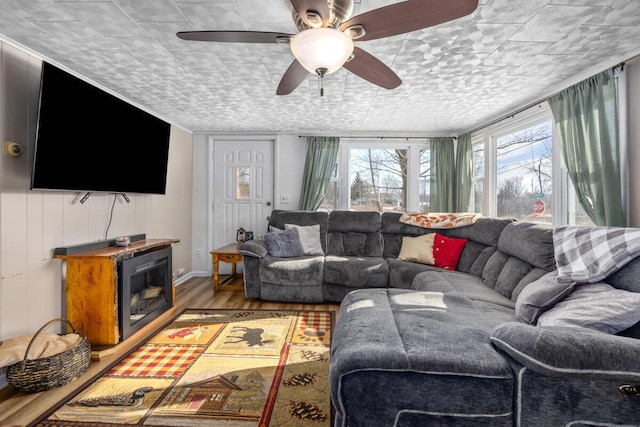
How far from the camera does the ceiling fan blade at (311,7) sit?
1.19 metres

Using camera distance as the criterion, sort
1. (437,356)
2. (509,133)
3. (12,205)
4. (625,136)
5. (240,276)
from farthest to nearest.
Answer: (240,276)
(509,133)
(625,136)
(12,205)
(437,356)

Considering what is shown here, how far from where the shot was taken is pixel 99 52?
2.15 m

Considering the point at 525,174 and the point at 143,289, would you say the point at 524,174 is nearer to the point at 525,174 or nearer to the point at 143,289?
the point at 525,174

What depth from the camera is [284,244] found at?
11.6ft

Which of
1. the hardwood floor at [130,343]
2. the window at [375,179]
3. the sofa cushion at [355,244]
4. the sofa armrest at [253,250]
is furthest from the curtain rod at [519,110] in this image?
the sofa armrest at [253,250]

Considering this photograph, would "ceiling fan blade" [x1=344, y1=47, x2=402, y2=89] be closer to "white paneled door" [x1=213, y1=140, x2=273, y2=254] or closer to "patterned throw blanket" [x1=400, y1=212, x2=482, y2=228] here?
"patterned throw blanket" [x1=400, y1=212, x2=482, y2=228]

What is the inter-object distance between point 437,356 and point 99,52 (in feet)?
9.25

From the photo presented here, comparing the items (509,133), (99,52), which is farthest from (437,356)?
(509,133)

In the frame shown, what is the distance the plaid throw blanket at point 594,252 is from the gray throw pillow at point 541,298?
6cm

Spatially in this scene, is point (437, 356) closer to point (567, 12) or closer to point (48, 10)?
point (567, 12)

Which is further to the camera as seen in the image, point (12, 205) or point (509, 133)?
point (509, 133)

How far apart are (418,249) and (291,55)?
238 cm

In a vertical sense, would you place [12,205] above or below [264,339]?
above

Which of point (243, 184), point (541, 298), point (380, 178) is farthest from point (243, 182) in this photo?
point (541, 298)
